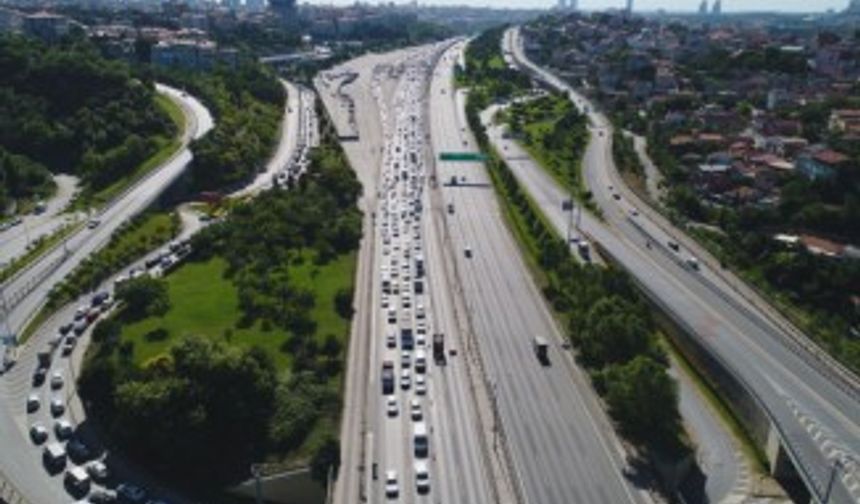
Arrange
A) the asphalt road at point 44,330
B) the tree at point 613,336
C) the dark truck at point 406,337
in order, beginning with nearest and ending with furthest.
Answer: the asphalt road at point 44,330, the tree at point 613,336, the dark truck at point 406,337

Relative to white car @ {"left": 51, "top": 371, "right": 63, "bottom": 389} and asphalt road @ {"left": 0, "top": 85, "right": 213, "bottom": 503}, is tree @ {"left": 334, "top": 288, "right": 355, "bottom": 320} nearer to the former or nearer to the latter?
asphalt road @ {"left": 0, "top": 85, "right": 213, "bottom": 503}

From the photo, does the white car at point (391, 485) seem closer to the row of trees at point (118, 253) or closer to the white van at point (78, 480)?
the white van at point (78, 480)

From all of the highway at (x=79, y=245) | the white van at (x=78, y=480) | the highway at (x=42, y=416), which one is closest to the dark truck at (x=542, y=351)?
the highway at (x=42, y=416)

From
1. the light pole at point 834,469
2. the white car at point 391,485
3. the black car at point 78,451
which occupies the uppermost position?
the light pole at point 834,469

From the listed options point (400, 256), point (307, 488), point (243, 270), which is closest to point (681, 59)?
point (400, 256)

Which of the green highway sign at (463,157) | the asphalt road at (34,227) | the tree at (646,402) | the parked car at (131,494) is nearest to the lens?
the parked car at (131,494)

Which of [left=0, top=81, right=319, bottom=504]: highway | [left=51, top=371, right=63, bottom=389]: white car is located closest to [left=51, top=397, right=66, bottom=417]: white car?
[left=0, top=81, right=319, bottom=504]: highway
